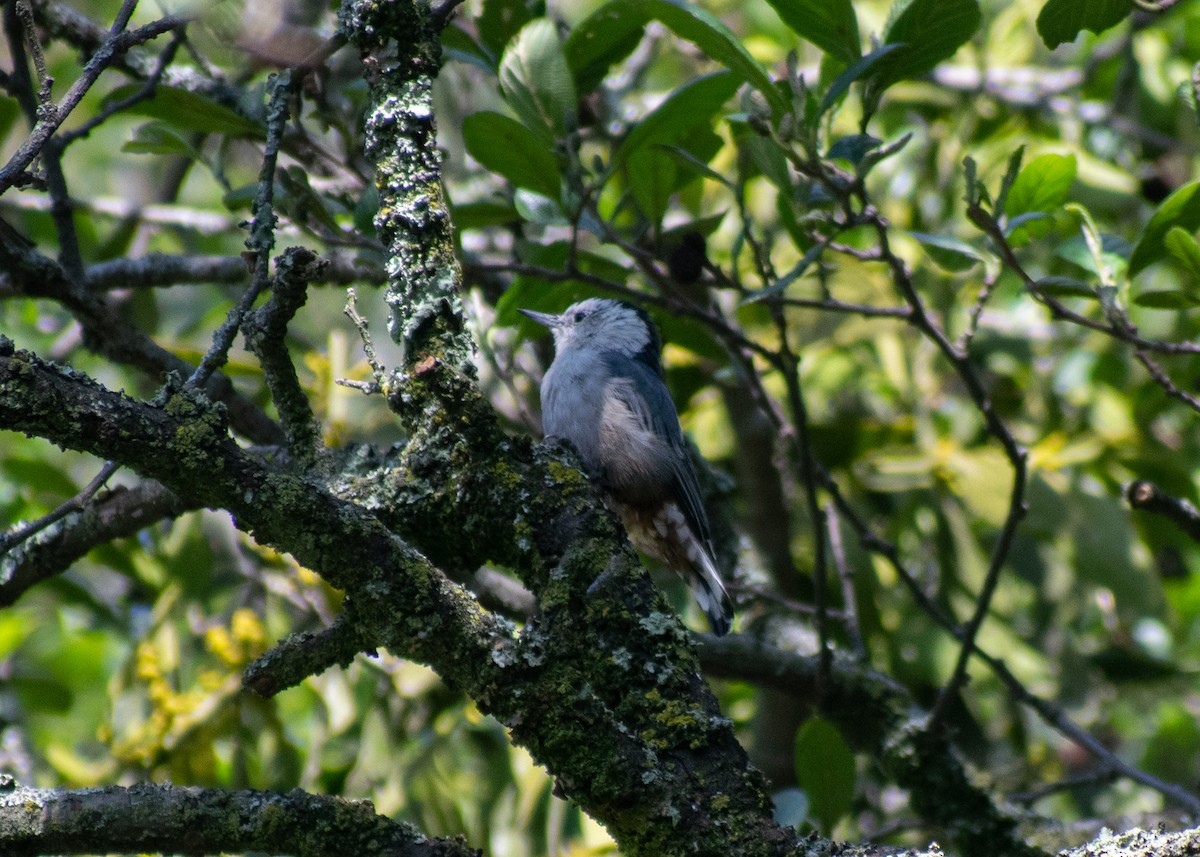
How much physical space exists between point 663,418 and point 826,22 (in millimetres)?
1748

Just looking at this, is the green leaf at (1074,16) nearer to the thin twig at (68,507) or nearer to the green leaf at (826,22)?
the green leaf at (826,22)

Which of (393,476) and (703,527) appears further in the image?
(703,527)

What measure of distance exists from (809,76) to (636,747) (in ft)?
13.2

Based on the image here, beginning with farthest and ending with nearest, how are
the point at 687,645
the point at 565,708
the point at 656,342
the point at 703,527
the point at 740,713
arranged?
the point at 740,713, the point at 656,342, the point at 703,527, the point at 687,645, the point at 565,708

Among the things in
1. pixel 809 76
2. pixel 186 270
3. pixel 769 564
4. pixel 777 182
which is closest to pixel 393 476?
pixel 777 182

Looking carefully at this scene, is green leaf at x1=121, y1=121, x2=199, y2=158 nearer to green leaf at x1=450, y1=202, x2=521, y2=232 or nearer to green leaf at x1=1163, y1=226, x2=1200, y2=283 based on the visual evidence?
green leaf at x1=450, y1=202, x2=521, y2=232

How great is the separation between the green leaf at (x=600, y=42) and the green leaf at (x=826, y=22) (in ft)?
1.37

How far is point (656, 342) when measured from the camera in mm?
4492

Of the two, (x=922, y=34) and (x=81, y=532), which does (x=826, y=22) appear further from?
(x=81, y=532)


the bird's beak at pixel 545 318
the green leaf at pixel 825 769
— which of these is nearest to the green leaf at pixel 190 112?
the bird's beak at pixel 545 318

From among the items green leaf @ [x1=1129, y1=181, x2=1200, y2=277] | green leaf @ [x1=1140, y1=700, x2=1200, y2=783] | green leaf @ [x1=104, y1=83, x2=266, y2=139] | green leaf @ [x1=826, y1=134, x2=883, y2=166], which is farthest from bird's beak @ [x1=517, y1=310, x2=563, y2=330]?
green leaf @ [x1=1140, y1=700, x2=1200, y2=783]

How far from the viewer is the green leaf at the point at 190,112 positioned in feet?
9.21

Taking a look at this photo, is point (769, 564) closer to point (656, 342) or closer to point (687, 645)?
point (656, 342)

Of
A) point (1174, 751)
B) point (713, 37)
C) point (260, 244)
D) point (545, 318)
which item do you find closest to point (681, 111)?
point (713, 37)
